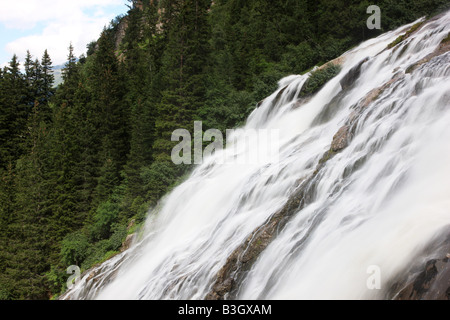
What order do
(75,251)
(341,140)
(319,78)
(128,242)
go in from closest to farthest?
(341,140) < (128,242) < (319,78) < (75,251)

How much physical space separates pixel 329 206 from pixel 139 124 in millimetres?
23411

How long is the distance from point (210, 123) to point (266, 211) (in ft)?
51.1

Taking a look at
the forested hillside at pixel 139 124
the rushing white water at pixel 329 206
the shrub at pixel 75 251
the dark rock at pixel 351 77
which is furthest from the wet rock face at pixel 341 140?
the shrub at pixel 75 251

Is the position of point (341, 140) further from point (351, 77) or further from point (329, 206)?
point (351, 77)

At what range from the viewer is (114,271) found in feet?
61.3

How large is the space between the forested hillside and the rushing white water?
19.2 ft

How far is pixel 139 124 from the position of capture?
31969mm

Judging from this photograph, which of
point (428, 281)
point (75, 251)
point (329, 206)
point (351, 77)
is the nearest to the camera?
point (428, 281)

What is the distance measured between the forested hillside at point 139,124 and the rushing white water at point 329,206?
5852 mm

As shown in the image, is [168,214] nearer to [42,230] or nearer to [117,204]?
[117,204]

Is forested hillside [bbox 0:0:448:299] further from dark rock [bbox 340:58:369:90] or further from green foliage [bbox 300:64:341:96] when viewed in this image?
dark rock [bbox 340:58:369:90]

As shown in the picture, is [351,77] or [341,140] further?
[351,77]

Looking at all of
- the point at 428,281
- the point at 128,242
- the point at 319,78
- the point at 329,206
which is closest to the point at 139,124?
the point at 128,242
